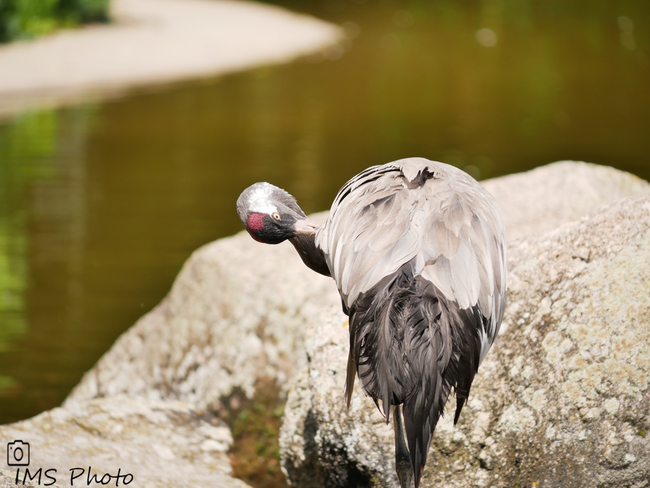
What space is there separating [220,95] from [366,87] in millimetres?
2367

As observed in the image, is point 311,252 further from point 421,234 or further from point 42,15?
point 42,15

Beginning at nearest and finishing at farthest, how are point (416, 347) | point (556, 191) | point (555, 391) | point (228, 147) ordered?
point (416, 347)
point (555, 391)
point (556, 191)
point (228, 147)

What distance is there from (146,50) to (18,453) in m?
11.7

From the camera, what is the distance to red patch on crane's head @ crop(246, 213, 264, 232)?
2.96m

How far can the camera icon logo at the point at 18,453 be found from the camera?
3.01 m

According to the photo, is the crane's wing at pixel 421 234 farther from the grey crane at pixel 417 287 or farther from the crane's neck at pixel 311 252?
the crane's neck at pixel 311 252

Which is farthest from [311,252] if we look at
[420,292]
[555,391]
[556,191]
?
[556,191]

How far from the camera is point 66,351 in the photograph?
204 inches

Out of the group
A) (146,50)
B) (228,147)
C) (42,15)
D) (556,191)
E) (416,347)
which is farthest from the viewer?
(42,15)

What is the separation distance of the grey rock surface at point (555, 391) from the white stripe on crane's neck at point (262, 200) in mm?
676

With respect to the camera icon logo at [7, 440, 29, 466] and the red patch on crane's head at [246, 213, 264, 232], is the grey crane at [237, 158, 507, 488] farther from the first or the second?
the camera icon logo at [7, 440, 29, 466]

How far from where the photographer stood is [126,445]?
3439 mm

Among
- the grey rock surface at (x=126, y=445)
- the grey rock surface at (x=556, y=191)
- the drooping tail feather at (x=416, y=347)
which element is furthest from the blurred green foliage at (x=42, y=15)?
the drooping tail feather at (x=416, y=347)

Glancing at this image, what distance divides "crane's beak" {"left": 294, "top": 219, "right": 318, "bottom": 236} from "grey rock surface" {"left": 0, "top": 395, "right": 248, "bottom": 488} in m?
1.20
